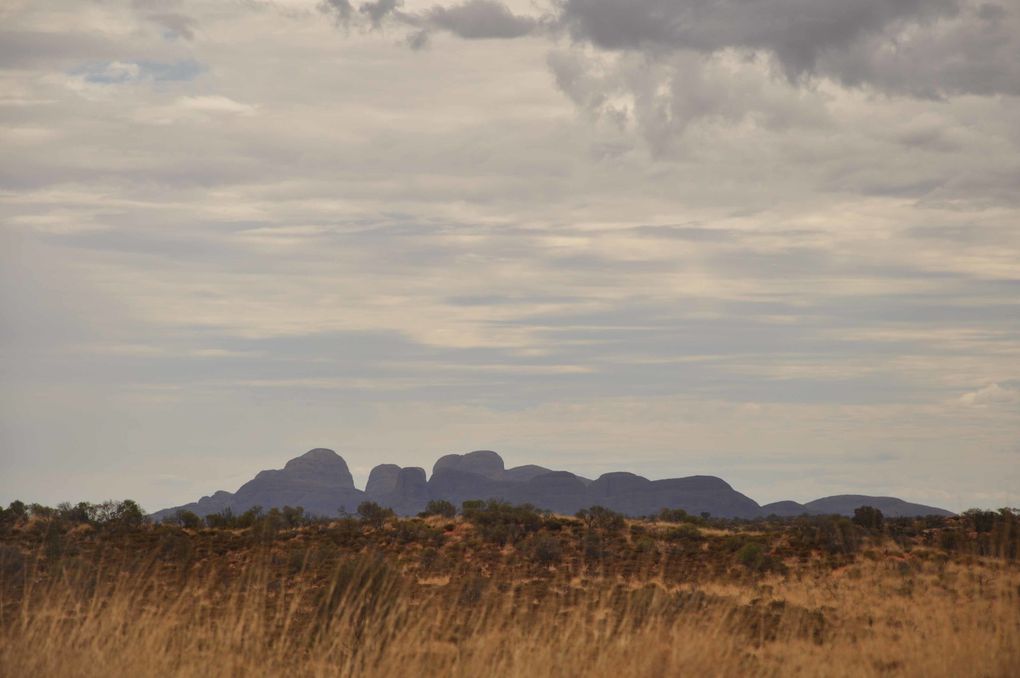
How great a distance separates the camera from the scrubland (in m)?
14.7

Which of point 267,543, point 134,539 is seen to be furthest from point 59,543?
point 267,543

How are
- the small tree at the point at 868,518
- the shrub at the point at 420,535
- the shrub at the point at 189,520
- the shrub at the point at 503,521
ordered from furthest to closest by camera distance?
the small tree at the point at 868,518
the shrub at the point at 189,520
the shrub at the point at 503,521
the shrub at the point at 420,535

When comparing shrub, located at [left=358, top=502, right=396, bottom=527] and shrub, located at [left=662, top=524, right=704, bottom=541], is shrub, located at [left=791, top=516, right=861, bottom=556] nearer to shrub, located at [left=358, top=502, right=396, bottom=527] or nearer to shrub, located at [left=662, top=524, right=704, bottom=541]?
shrub, located at [left=662, top=524, right=704, bottom=541]

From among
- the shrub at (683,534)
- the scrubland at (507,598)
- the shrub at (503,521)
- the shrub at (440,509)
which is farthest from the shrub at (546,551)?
the shrub at (440,509)

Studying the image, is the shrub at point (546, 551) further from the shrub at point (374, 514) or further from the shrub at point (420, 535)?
the shrub at point (374, 514)

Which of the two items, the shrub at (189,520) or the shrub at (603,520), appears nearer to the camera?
the shrub at (603,520)

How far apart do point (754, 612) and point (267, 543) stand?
2240 centimetres

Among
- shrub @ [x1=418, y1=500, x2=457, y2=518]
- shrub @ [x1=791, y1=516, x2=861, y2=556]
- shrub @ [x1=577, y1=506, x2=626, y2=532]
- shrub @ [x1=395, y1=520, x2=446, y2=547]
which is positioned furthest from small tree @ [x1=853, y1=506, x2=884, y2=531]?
shrub @ [x1=395, y1=520, x2=446, y2=547]

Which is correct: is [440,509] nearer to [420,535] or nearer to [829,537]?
[420,535]

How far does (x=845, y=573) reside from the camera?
4100cm

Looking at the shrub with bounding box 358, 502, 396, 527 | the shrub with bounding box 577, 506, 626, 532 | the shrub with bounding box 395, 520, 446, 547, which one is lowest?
the shrub with bounding box 395, 520, 446, 547

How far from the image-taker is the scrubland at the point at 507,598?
1473cm

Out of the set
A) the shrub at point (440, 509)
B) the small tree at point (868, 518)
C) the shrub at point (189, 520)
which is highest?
the small tree at point (868, 518)

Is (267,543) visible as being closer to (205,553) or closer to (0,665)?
(205,553)
